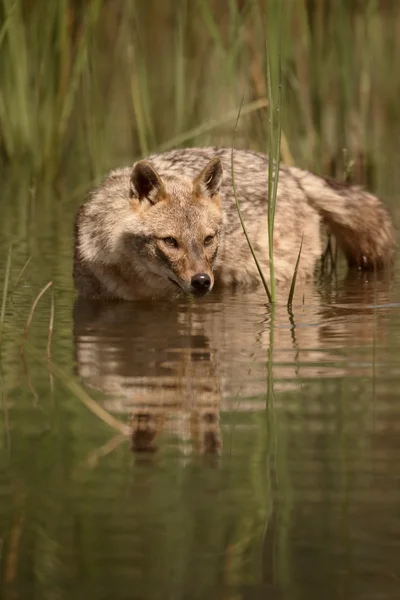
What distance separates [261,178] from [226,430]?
493 centimetres

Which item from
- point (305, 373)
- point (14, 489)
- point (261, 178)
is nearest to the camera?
point (14, 489)

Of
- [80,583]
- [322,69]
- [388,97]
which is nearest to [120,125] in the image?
[388,97]

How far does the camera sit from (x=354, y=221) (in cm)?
1009

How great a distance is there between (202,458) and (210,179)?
4184 mm

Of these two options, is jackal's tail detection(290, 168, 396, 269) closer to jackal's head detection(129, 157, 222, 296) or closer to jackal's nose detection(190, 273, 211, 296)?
jackal's head detection(129, 157, 222, 296)

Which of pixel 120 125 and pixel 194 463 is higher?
pixel 120 125

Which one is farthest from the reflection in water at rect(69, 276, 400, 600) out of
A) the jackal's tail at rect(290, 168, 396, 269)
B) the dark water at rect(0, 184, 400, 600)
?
the jackal's tail at rect(290, 168, 396, 269)

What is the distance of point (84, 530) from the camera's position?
4051 millimetres

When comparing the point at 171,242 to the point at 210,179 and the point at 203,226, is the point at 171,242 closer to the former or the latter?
the point at 203,226

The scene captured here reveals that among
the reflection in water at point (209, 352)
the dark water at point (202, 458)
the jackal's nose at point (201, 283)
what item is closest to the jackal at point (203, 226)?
the jackal's nose at point (201, 283)

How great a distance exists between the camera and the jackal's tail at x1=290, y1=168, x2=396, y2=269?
10086 mm

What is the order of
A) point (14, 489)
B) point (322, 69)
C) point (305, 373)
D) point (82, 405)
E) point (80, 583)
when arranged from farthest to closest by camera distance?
1. point (322, 69)
2. point (305, 373)
3. point (82, 405)
4. point (14, 489)
5. point (80, 583)

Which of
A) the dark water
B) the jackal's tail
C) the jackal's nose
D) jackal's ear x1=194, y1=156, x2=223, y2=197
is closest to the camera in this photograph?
the dark water

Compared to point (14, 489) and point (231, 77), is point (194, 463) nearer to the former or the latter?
point (14, 489)
